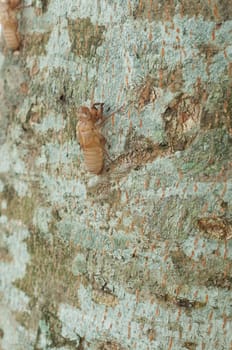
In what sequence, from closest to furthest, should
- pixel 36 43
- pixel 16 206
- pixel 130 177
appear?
1. pixel 130 177
2. pixel 36 43
3. pixel 16 206

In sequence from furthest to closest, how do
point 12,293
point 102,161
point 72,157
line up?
point 12,293 < point 72,157 < point 102,161

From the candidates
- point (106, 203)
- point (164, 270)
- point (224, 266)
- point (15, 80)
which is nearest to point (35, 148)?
point (15, 80)

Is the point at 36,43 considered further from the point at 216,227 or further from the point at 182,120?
the point at 216,227

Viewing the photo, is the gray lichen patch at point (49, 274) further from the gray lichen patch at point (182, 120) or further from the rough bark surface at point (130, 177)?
the gray lichen patch at point (182, 120)

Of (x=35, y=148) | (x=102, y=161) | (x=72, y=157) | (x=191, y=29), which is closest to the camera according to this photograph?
(x=191, y=29)

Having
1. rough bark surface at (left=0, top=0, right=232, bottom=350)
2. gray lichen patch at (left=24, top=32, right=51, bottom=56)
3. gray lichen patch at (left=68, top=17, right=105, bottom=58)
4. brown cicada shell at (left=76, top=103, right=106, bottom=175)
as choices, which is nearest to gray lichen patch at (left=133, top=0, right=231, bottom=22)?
rough bark surface at (left=0, top=0, right=232, bottom=350)

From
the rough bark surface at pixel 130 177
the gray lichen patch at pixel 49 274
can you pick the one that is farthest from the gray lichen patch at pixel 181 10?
the gray lichen patch at pixel 49 274

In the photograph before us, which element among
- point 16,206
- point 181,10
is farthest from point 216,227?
point 16,206

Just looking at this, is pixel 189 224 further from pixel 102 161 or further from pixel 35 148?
pixel 35 148
